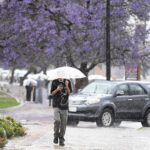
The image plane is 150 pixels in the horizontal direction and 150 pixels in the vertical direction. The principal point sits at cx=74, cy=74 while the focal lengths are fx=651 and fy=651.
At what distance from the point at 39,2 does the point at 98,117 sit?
41.3 ft

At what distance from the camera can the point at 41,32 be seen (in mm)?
32344

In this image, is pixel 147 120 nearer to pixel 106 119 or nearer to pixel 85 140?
pixel 106 119

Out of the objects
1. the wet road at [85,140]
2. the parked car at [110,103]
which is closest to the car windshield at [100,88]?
the parked car at [110,103]

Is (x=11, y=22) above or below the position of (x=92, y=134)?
above

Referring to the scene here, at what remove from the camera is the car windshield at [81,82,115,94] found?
22.4 m

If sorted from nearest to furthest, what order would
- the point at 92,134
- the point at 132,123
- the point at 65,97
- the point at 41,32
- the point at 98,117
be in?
the point at 65,97
the point at 92,134
the point at 98,117
the point at 132,123
the point at 41,32

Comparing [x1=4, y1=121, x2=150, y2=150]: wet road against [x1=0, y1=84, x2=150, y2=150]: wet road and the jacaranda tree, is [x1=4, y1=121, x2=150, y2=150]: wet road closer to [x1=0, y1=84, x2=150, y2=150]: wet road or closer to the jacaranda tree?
[x1=0, y1=84, x2=150, y2=150]: wet road

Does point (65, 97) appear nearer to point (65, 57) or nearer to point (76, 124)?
point (76, 124)

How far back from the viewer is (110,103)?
2202 centimetres

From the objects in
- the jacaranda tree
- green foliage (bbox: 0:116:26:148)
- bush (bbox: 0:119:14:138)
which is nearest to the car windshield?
green foliage (bbox: 0:116:26:148)

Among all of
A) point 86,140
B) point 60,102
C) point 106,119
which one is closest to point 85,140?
point 86,140

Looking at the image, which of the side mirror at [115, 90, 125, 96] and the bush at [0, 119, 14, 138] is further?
the side mirror at [115, 90, 125, 96]

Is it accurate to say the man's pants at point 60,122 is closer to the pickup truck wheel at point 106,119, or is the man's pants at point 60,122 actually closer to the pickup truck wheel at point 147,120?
the pickup truck wheel at point 106,119

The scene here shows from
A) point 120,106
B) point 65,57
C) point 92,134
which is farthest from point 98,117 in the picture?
point 65,57
